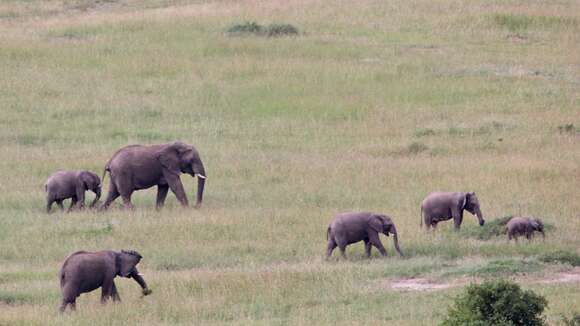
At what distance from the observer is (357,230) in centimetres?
2114

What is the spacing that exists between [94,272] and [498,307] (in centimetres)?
540

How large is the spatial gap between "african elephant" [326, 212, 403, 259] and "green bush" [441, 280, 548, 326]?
598 cm

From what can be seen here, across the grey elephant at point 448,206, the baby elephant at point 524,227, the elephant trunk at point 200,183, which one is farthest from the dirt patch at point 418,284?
the elephant trunk at point 200,183

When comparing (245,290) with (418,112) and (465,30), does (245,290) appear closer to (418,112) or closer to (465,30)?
(418,112)

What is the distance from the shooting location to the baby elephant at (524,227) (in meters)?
21.6

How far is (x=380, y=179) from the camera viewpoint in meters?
27.4

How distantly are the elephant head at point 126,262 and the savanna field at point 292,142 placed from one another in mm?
381

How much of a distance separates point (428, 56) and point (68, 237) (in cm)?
2070

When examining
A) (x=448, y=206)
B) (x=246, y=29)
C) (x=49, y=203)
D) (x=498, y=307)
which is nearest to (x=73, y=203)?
(x=49, y=203)

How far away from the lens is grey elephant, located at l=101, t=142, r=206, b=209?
26125 mm

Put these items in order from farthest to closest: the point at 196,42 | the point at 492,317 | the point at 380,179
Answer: the point at 196,42 < the point at 380,179 < the point at 492,317

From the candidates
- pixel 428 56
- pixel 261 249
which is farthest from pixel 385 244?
pixel 428 56

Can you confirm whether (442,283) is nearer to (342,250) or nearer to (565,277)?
(565,277)

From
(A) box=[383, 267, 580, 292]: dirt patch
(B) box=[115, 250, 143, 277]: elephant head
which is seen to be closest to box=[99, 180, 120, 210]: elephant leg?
(B) box=[115, 250, 143, 277]: elephant head
